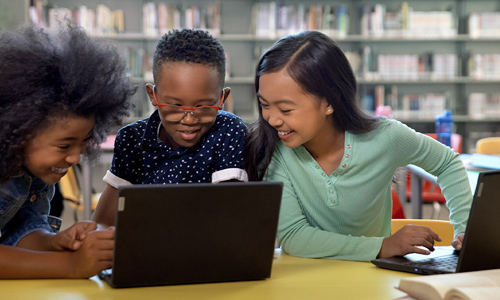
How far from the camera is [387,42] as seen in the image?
580 centimetres

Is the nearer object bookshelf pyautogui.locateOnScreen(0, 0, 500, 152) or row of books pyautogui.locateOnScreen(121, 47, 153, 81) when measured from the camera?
row of books pyautogui.locateOnScreen(121, 47, 153, 81)

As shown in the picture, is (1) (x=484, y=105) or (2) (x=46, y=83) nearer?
(2) (x=46, y=83)

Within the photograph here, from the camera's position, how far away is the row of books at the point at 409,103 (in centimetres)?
563

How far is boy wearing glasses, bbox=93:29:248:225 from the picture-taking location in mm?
1361

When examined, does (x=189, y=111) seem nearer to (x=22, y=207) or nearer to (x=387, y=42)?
(x=22, y=207)

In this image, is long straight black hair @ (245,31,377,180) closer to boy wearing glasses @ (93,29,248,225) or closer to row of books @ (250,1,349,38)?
boy wearing glasses @ (93,29,248,225)

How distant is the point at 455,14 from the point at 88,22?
11.8ft

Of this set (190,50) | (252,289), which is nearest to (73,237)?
(252,289)

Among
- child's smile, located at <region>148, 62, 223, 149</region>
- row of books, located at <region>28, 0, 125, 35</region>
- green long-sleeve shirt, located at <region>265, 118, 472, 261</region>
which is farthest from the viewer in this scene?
row of books, located at <region>28, 0, 125, 35</region>

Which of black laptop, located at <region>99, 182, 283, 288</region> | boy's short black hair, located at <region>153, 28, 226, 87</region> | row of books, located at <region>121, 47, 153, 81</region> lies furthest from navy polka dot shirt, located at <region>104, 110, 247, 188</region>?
row of books, located at <region>121, 47, 153, 81</region>

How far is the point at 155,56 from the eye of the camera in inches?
57.4

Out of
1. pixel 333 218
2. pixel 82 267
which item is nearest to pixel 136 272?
pixel 82 267

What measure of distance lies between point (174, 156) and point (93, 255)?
0.44 meters

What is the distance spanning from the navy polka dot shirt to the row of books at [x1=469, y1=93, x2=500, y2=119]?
4.77m
